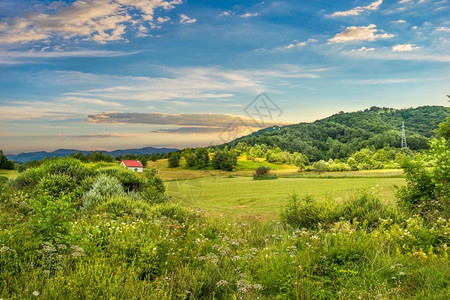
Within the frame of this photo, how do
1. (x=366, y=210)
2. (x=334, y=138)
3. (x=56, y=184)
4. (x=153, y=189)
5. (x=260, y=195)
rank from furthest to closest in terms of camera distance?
(x=334, y=138) < (x=260, y=195) < (x=153, y=189) < (x=56, y=184) < (x=366, y=210)

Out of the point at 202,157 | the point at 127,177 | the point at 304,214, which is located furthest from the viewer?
the point at 202,157

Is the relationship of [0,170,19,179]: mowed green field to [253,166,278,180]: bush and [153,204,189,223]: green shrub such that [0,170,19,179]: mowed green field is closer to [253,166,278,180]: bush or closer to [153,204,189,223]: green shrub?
[153,204,189,223]: green shrub

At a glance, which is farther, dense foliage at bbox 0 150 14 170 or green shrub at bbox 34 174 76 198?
dense foliage at bbox 0 150 14 170

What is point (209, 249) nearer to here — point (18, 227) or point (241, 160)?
point (18, 227)

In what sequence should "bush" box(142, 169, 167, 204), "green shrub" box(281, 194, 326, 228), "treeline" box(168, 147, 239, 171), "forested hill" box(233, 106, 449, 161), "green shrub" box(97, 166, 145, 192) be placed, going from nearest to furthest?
"green shrub" box(281, 194, 326, 228) < "bush" box(142, 169, 167, 204) < "green shrub" box(97, 166, 145, 192) < "treeline" box(168, 147, 239, 171) < "forested hill" box(233, 106, 449, 161)

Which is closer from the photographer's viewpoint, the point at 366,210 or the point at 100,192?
the point at 366,210

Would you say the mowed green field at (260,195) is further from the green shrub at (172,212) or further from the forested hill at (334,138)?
the forested hill at (334,138)

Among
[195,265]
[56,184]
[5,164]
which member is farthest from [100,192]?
[5,164]

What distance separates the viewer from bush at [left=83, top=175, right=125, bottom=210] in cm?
1108

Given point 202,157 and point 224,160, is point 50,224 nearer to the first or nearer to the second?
point 202,157

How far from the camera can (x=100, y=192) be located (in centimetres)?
1219

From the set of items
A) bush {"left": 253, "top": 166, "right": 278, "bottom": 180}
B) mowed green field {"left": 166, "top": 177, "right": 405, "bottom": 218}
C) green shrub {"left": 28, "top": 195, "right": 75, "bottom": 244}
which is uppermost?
green shrub {"left": 28, "top": 195, "right": 75, "bottom": 244}

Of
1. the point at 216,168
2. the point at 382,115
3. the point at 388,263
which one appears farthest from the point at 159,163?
the point at 382,115

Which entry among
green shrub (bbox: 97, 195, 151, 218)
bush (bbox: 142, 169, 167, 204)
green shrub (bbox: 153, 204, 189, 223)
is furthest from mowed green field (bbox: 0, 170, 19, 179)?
green shrub (bbox: 153, 204, 189, 223)
